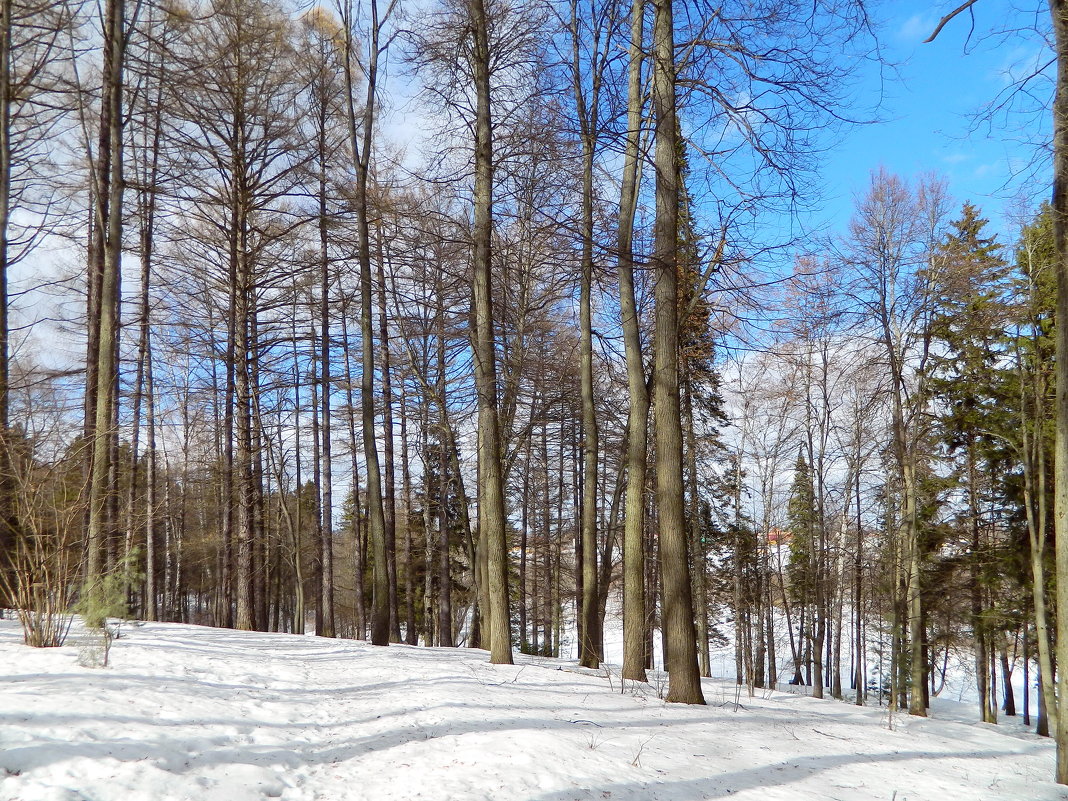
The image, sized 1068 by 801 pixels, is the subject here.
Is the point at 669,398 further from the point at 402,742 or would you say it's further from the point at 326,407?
the point at 326,407

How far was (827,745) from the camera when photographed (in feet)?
21.3

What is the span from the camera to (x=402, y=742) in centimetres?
478

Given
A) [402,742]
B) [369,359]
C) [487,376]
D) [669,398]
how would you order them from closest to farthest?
[402,742] → [669,398] → [487,376] → [369,359]

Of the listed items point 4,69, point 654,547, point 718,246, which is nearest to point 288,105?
point 4,69

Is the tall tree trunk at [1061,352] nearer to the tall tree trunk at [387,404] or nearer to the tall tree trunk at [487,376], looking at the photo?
the tall tree trunk at [487,376]

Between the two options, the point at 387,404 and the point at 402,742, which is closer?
the point at 402,742

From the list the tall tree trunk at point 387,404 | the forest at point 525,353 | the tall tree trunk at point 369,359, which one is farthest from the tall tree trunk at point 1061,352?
the tall tree trunk at point 387,404

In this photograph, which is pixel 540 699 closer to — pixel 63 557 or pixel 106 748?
pixel 106 748

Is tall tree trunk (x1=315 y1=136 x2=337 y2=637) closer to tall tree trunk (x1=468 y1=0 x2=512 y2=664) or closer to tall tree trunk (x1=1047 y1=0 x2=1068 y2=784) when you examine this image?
tall tree trunk (x1=468 y1=0 x2=512 y2=664)

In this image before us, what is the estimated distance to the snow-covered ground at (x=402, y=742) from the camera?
3773 millimetres

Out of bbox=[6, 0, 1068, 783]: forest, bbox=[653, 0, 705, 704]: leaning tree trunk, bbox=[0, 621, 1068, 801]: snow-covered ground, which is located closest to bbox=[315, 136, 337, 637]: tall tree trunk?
bbox=[6, 0, 1068, 783]: forest

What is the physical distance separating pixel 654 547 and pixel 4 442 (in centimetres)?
1881

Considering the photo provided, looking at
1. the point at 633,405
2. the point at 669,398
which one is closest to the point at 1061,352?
the point at 669,398

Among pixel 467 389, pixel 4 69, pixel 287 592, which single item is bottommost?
pixel 287 592
